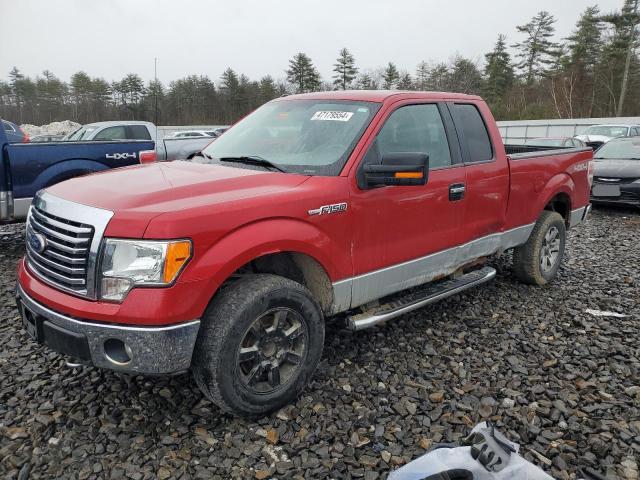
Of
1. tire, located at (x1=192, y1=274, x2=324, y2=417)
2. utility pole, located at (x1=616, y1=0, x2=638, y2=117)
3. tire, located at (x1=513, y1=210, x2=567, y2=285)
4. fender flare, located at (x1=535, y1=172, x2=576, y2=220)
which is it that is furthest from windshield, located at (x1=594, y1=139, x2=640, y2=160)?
utility pole, located at (x1=616, y1=0, x2=638, y2=117)

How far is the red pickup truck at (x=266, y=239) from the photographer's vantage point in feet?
7.86

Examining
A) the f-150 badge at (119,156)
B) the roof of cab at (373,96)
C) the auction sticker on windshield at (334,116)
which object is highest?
the roof of cab at (373,96)

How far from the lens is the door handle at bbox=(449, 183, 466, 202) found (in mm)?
3784

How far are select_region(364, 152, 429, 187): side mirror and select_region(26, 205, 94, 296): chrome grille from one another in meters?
1.67

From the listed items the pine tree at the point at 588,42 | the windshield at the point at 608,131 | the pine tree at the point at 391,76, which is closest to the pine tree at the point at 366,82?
the pine tree at the point at 391,76

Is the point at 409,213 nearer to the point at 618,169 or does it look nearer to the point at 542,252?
the point at 542,252

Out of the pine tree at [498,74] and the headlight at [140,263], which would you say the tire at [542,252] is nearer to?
the headlight at [140,263]

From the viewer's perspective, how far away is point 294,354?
293cm

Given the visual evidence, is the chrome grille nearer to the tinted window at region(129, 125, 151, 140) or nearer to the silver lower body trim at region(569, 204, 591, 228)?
the silver lower body trim at region(569, 204, 591, 228)

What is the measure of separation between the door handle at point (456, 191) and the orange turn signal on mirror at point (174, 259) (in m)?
2.21

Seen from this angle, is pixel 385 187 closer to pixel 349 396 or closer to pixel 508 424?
pixel 349 396

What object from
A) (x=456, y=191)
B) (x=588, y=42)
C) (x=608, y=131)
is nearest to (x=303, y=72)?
(x=588, y=42)

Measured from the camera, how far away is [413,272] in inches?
145

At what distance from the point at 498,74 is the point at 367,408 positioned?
54356mm
